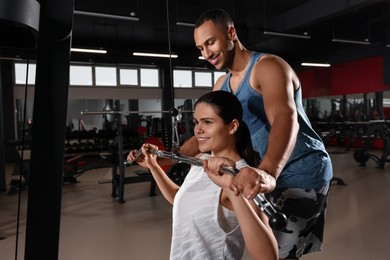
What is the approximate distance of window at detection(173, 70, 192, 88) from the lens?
9.98 m

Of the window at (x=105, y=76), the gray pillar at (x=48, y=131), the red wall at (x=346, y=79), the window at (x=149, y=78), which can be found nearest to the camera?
A: the gray pillar at (x=48, y=131)

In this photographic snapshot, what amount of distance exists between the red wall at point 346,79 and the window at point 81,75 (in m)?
6.23

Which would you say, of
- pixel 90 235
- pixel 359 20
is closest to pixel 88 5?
pixel 90 235

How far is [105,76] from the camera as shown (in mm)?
9039

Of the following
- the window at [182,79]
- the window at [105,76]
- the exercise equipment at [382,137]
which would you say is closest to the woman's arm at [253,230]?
the exercise equipment at [382,137]

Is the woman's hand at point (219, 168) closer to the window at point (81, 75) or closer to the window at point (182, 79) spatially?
the window at point (81, 75)

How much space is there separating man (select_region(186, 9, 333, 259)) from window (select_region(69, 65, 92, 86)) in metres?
8.24

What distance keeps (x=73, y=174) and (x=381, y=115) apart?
271 inches

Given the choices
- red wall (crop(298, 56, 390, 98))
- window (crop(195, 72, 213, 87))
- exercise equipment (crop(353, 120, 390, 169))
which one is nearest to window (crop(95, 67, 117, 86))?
window (crop(195, 72, 213, 87))

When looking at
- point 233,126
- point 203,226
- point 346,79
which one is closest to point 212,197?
point 203,226

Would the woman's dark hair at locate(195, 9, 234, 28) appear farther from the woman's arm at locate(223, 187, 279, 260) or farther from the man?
the woman's arm at locate(223, 187, 279, 260)

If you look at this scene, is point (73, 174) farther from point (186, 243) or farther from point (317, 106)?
point (317, 106)

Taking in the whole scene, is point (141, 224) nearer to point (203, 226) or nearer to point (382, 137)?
point (203, 226)

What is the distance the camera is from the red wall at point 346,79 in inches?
326
